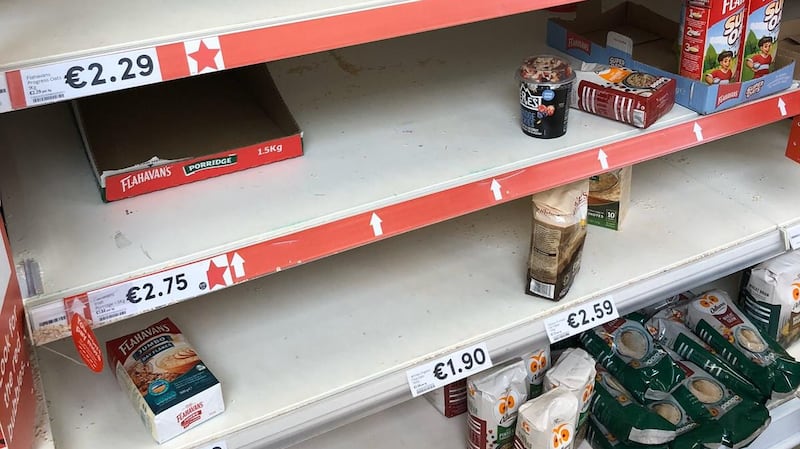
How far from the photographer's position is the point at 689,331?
6.76 feet

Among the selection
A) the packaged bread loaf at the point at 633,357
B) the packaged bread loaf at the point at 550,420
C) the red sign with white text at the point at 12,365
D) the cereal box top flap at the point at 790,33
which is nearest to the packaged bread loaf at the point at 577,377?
the packaged bread loaf at the point at 550,420

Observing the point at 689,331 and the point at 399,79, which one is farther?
the point at 689,331

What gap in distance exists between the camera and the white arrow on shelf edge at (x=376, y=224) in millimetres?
1364

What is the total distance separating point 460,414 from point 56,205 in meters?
1.03

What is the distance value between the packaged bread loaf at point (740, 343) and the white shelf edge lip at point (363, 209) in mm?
583

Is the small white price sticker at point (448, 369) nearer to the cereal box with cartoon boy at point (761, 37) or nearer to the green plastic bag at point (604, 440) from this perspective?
the green plastic bag at point (604, 440)

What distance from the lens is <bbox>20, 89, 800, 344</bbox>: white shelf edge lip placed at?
3.83ft

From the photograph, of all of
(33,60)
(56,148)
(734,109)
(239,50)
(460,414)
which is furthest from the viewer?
(460,414)

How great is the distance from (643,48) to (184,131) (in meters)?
1.09

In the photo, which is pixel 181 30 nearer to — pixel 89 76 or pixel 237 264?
pixel 89 76

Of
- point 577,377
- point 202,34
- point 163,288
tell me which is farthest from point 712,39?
point 163,288

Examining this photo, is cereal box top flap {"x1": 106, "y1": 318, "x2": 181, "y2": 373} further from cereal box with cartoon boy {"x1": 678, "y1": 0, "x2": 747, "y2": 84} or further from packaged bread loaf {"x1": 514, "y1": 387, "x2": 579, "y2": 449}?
cereal box with cartoon boy {"x1": 678, "y1": 0, "x2": 747, "y2": 84}

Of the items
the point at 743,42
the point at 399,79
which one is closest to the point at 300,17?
the point at 399,79

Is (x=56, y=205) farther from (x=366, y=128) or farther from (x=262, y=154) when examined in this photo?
(x=366, y=128)
